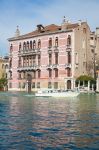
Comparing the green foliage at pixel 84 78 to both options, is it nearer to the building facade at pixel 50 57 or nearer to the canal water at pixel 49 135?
the building facade at pixel 50 57

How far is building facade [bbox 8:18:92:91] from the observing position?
2384 inches

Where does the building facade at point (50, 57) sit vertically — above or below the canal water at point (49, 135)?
above

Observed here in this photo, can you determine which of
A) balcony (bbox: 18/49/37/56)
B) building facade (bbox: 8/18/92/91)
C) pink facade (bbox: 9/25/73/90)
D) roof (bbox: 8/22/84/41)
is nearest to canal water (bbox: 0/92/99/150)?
building facade (bbox: 8/18/92/91)

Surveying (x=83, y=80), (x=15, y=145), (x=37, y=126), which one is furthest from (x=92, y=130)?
(x=83, y=80)

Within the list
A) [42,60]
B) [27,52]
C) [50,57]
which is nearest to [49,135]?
[50,57]

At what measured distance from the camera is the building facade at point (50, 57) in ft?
199

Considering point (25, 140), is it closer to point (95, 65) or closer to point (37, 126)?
point (37, 126)

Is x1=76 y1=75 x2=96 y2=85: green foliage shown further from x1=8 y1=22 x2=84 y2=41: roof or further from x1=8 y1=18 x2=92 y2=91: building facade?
x1=8 y1=22 x2=84 y2=41: roof

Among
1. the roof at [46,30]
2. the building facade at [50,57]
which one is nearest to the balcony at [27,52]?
the building facade at [50,57]

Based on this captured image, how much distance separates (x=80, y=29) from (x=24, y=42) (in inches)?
492

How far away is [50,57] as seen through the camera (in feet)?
210

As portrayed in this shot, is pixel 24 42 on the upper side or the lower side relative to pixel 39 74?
upper

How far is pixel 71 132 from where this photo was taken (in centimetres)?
1341

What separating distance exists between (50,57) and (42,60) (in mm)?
1862
